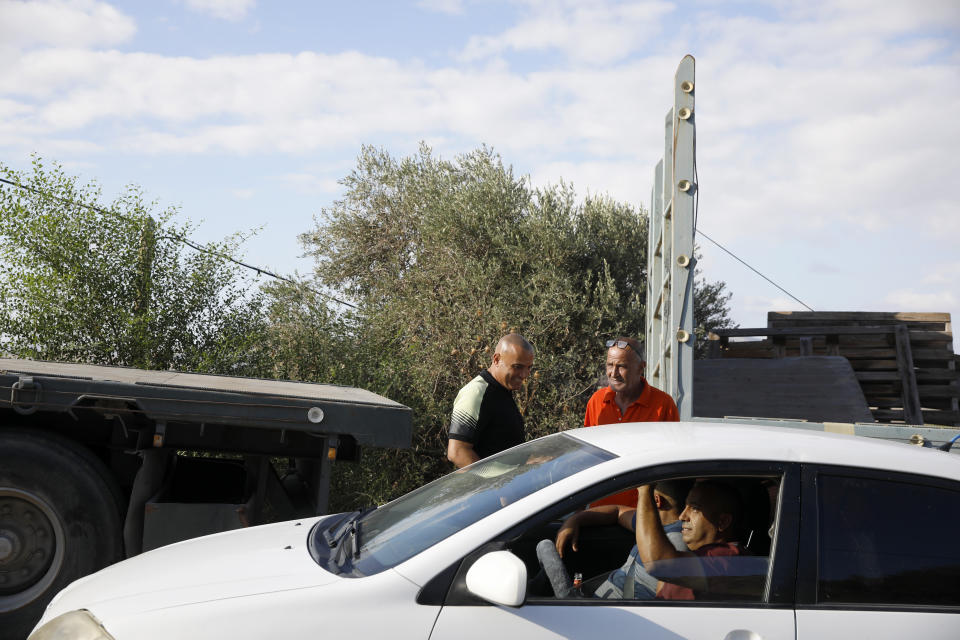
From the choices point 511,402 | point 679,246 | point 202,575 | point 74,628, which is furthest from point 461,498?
point 679,246

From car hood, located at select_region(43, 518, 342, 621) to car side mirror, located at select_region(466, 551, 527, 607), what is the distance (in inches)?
19.0

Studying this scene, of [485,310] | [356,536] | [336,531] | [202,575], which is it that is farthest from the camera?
[485,310]

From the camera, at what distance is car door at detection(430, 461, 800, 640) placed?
7.91ft

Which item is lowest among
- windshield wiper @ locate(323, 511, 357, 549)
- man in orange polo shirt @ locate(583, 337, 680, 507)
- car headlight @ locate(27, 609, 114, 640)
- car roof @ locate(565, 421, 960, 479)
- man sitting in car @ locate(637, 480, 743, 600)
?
car headlight @ locate(27, 609, 114, 640)

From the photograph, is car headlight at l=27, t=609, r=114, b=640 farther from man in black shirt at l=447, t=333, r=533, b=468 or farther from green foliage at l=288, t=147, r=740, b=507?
green foliage at l=288, t=147, r=740, b=507

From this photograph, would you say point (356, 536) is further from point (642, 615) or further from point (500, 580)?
point (642, 615)

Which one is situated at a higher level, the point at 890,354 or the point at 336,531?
the point at 890,354

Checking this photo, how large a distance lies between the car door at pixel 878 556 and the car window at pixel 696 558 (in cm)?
14

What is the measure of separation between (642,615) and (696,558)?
1.21ft

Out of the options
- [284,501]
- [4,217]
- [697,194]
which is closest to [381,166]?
[4,217]

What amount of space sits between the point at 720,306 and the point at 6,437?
36.0 ft

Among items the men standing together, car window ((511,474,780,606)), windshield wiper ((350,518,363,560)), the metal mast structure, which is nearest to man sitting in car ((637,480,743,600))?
car window ((511,474,780,606))

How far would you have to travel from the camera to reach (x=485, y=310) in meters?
10.4

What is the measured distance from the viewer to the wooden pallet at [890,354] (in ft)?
34.3
